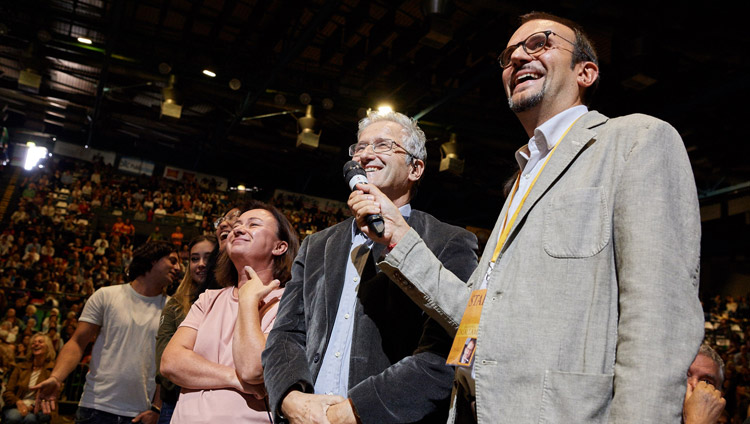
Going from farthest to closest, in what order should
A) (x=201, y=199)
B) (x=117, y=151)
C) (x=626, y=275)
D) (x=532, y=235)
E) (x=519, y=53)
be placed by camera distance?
1. (x=117, y=151)
2. (x=201, y=199)
3. (x=519, y=53)
4. (x=532, y=235)
5. (x=626, y=275)

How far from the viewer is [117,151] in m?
20.9

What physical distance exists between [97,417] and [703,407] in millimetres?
2990

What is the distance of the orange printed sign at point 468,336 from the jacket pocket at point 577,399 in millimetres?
208

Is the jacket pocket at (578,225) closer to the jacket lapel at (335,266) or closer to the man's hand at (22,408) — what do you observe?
the jacket lapel at (335,266)

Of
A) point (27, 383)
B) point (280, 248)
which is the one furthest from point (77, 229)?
point (280, 248)

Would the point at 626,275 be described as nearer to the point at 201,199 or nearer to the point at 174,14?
the point at 174,14

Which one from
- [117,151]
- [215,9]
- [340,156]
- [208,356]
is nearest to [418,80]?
[215,9]

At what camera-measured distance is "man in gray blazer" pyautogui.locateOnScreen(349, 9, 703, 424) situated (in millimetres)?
901

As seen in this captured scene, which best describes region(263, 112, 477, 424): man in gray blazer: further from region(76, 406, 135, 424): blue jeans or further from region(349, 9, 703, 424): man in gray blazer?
region(76, 406, 135, 424): blue jeans

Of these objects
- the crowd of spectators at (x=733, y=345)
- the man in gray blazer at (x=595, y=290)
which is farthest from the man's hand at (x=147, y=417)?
the crowd of spectators at (x=733, y=345)

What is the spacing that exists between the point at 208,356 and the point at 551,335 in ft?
5.09

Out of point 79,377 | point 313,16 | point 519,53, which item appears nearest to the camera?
point 519,53

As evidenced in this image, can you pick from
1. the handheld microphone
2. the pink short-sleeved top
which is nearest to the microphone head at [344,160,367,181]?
the handheld microphone

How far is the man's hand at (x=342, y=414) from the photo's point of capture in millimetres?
1398
